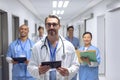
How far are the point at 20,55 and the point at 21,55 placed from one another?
0.02 meters

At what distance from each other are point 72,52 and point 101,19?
20.3 feet

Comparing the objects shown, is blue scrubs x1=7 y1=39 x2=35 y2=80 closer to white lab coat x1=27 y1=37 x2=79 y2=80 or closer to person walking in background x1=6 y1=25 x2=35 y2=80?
person walking in background x1=6 y1=25 x2=35 y2=80

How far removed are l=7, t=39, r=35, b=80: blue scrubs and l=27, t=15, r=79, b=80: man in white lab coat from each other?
170 cm

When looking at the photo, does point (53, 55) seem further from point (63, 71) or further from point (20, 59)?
point (20, 59)

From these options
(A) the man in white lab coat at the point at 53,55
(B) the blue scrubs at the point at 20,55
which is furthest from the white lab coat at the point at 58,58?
(B) the blue scrubs at the point at 20,55

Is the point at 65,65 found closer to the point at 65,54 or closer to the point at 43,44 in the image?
the point at 65,54

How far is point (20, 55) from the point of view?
4.11 m

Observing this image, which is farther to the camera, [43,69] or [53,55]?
[53,55]

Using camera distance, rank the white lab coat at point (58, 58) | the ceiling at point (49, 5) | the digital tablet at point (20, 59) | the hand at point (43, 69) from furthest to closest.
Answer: the ceiling at point (49, 5), the digital tablet at point (20, 59), the white lab coat at point (58, 58), the hand at point (43, 69)

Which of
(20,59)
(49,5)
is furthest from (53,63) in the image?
(49,5)

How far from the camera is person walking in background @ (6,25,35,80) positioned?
402 cm

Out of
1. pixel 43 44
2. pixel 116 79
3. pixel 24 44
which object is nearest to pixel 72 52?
pixel 43 44

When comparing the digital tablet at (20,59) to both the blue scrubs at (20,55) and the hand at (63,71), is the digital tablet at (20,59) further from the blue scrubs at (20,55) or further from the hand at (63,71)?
the hand at (63,71)

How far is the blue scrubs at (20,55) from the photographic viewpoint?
4.02 m
